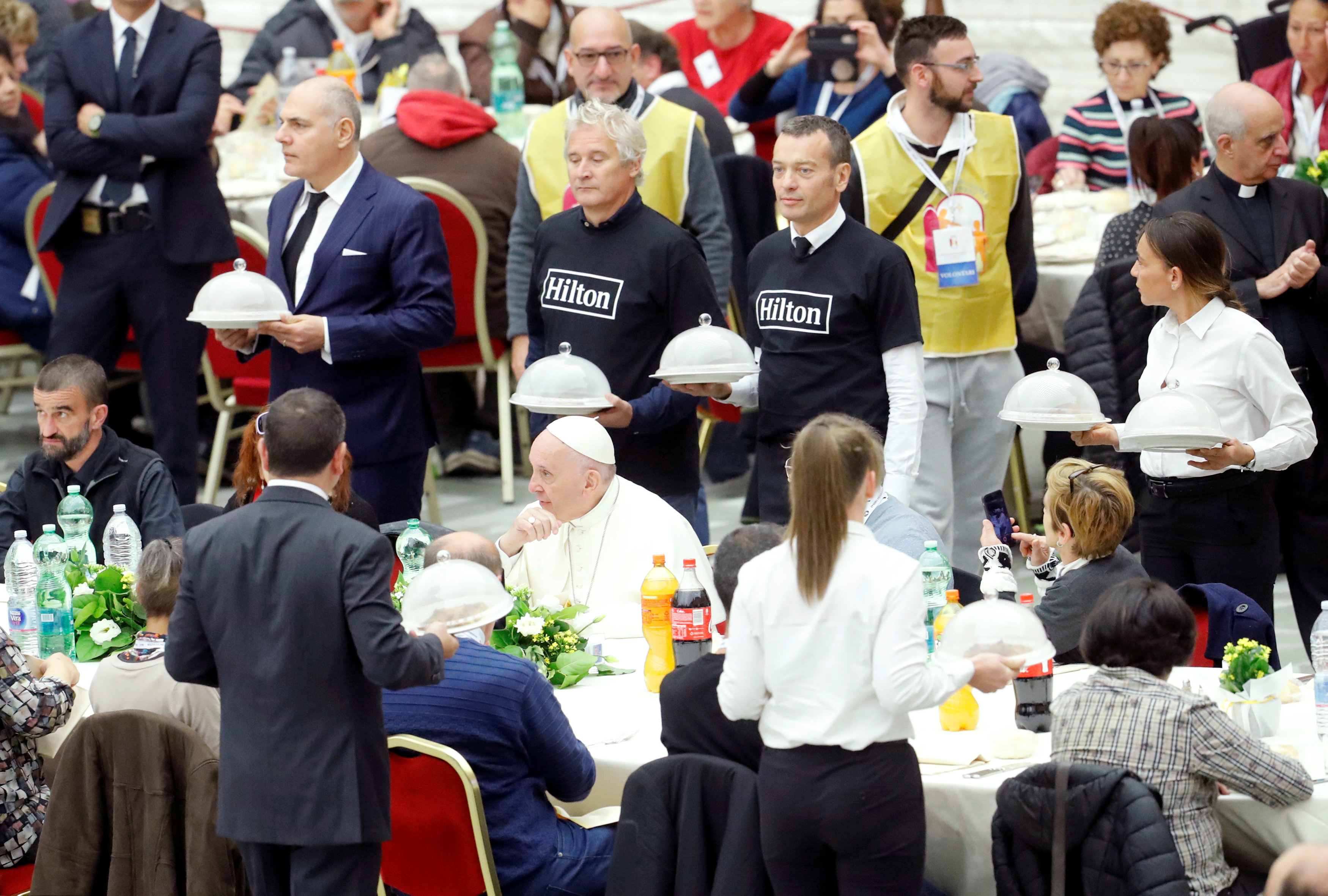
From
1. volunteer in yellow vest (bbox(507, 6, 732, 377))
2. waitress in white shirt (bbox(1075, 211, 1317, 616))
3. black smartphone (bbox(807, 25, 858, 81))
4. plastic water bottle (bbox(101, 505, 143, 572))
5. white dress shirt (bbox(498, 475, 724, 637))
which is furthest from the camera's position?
black smartphone (bbox(807, 25, 858, 81))

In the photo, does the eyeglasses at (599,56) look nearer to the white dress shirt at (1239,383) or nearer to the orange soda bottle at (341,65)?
the white dress shirt at (1239,383)

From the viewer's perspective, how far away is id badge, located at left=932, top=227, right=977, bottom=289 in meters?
5.16

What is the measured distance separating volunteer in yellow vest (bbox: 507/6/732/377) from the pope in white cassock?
4.08ft

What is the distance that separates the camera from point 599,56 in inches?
220

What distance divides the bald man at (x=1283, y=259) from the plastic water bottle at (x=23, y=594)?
3134 mm

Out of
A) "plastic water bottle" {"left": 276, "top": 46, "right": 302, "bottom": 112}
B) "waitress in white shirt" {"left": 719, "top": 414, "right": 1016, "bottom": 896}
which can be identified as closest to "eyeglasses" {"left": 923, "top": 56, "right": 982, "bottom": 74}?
"waitress in white shirt" {"left": 719, "top": 414, "right": 1016, "bottom": 896}

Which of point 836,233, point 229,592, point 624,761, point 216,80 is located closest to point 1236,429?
point 836,233

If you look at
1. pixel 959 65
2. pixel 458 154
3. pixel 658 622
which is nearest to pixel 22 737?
pixel 658 622

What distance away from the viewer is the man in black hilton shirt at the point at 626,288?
15.9 ft

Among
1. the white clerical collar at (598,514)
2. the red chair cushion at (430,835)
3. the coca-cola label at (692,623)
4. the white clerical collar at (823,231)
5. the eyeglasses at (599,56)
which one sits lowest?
the red chair cushion at (430,835)

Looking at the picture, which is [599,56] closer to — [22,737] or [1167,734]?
[22,737]

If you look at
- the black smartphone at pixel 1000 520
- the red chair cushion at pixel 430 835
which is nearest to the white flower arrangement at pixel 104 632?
the red chair cushion at pixel 430 835

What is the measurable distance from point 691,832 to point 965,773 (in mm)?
532

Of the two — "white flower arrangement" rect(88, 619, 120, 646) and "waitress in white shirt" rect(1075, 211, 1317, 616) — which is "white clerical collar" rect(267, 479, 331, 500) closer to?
"white flower arrangement" rect(88, 619, 120, 646)
